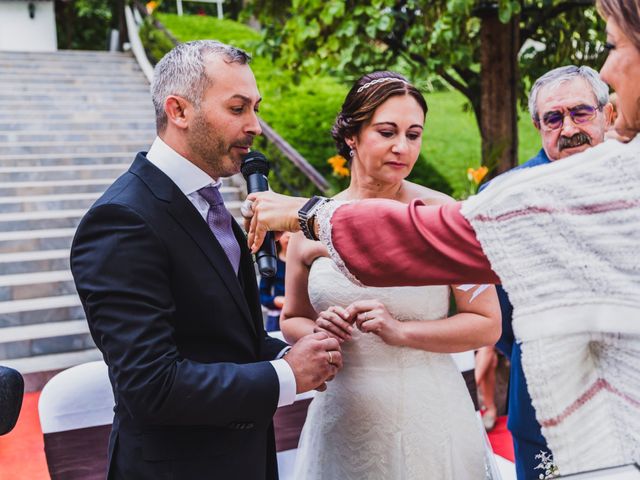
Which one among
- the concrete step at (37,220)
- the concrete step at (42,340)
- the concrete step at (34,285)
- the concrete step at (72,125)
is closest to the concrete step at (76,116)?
the concrete step at (72,125)

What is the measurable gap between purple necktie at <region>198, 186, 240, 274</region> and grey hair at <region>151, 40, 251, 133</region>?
247mm

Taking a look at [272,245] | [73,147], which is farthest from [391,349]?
[73,147]

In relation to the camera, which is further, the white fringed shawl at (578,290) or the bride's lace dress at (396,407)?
the bride's lace dress at (396,407)

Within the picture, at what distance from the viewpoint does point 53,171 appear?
9828mm

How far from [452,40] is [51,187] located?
6.06m

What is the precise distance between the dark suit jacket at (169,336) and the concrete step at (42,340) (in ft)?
17.8

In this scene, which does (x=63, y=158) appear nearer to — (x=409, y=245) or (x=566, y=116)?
(x=566, y=116)

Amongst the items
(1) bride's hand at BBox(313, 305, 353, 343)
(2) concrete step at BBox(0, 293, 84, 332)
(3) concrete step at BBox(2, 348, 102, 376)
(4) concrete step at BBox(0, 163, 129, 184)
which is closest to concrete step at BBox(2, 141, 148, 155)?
(4) concrete step at BBox(0, 163, 129, 184)

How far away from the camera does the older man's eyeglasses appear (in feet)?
9.25

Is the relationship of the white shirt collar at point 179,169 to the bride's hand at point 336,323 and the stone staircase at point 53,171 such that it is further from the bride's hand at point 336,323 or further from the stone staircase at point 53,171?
the stone staircase at point 53,171

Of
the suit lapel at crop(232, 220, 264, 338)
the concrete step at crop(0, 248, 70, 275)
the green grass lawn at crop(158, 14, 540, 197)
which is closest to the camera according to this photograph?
the suit lapel at crop(232, 220, 264, 338)

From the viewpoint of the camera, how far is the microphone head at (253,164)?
213 cm

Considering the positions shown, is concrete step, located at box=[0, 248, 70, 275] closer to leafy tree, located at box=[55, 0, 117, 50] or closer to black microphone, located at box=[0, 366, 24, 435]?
black microphone, located at box=[0, 366, 24, 435]

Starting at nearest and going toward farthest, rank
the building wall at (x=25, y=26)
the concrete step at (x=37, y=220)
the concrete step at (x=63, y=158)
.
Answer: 1. the concrete step at (x=37, y=220)
2. the concrete step at (x=63, y=158)
3. the building wall at (x=25, y=26)
